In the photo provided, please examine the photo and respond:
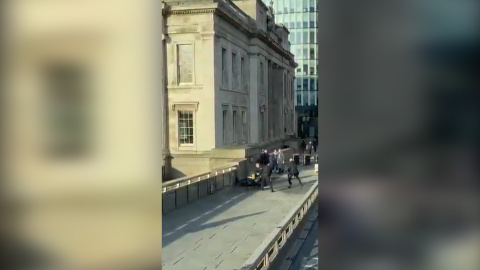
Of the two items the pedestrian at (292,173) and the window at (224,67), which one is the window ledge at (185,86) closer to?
the window at (224,67)

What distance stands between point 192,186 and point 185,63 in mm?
14032

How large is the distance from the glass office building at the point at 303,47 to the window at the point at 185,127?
134 feet

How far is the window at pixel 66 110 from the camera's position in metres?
2.59

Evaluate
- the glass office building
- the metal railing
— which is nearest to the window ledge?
the metal railing

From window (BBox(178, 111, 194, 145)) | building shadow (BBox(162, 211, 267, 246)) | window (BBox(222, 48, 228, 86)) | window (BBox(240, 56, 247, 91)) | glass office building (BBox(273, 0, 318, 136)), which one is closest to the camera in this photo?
building shadow (BBox(162, 211, 267, 246))

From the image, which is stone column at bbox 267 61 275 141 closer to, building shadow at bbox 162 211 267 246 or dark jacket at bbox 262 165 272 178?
dark jacket at bbox 262 165 272 178

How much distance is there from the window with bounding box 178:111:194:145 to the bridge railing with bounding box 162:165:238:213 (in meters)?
7.65

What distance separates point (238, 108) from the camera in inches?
1428

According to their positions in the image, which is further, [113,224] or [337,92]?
[113,224]

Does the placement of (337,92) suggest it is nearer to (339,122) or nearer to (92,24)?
(339,122)

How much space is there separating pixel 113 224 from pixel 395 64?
1.61 metres

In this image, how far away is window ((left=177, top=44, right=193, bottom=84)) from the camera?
102ft

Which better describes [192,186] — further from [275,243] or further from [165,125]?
[165,125]

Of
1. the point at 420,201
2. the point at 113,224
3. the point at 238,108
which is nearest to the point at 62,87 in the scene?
the point at 113,224
